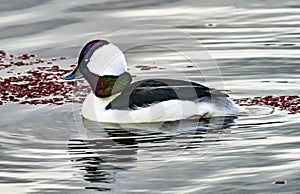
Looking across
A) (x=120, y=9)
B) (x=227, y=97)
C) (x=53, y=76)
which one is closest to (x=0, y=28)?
(x=120, y=9)

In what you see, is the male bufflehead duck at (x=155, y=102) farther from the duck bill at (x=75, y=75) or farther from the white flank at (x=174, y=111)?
the duck bill at (x=75, y=75)

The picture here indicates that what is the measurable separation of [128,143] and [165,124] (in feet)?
2.66

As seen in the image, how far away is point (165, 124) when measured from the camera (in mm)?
10258

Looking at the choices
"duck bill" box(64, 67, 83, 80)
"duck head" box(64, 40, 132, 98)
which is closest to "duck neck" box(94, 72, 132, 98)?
"duck head" box(64, 40, 132, 98)

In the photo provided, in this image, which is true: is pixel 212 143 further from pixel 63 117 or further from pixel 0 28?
pixel 0 28

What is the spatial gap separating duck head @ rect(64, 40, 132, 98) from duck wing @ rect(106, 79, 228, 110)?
0.37 m

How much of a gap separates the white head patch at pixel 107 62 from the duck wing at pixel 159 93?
A: 389 mm

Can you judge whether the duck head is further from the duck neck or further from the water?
the water

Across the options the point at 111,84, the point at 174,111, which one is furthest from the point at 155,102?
the point at 111,84

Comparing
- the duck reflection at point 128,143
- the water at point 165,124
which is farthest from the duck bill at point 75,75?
the duck reflection at point 128,143

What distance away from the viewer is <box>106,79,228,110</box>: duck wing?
10297mm

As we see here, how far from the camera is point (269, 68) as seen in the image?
12219 mm

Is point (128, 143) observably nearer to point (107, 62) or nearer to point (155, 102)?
point (155, 102)

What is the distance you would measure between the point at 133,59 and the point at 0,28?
3085 mm
